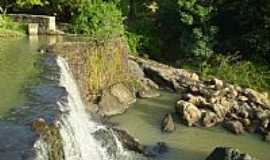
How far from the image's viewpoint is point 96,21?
30281mm

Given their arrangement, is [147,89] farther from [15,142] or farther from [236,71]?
[15,142]

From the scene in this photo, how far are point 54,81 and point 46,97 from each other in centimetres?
207

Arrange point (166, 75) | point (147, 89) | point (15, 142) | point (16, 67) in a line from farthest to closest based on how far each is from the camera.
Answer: point (166, 75), point (147, 89), point (16, 67), point (15, 142)

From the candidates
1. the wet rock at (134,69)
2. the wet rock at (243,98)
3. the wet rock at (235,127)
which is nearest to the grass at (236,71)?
the wet rock at (243,98)

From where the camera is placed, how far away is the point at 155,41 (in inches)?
1404

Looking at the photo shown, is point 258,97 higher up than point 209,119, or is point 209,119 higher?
point 258,97

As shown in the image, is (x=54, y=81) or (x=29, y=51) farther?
(x=29, y=51)

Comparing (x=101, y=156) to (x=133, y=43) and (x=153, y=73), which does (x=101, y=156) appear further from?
(x=133, y=43)

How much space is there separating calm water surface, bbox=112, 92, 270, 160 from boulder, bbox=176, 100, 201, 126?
1.22ft

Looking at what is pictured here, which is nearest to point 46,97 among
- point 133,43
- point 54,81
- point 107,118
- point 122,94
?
point 54,81

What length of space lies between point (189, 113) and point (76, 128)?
8.23 metres

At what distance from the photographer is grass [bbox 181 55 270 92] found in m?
30.6

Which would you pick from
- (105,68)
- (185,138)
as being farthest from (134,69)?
(185,138)

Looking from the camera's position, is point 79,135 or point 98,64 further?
point 98,64
